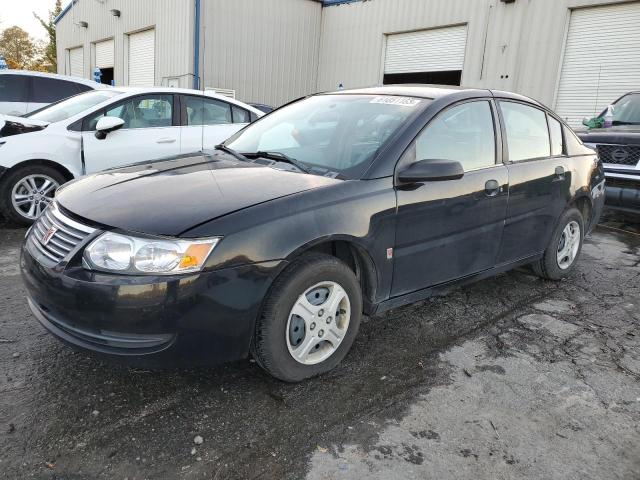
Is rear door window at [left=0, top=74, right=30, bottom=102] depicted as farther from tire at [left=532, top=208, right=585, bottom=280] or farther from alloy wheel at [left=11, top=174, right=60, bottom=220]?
tire at [left=532, top=208, right=585, bottom=280]

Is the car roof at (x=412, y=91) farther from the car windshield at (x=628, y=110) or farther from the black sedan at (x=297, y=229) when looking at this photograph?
the car windshield at (x=628, y=110)

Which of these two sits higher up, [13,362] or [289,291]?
[289,291]

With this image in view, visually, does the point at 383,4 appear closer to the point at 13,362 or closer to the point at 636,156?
the point at 636,156

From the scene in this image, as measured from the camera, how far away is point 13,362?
8.96ft

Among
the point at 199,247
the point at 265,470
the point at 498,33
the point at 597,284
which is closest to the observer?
the point at 265,470

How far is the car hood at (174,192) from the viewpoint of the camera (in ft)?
7.38

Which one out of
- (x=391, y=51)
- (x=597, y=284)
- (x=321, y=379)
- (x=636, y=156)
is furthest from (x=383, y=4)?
(x=321, y=379)

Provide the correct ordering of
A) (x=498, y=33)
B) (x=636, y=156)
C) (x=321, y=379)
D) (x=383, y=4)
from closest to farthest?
(x=321, y=379)
(x=636, y=156)
(x=498, y=33)
(x=383, y=4)

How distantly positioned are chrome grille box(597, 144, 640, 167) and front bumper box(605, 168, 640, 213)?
15cm

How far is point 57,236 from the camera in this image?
7.82ft

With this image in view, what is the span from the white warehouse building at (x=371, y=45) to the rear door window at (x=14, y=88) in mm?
7081

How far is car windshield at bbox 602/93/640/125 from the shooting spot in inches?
290

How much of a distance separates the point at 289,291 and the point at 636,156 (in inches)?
225

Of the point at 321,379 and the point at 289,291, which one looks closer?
the point at 289,291
